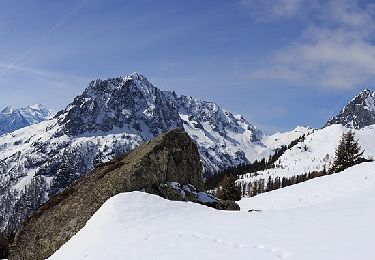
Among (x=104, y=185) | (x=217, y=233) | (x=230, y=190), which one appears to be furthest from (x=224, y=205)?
(x=230, y=190)

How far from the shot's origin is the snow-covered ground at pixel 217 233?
39.3ft

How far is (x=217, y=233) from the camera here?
1543cm

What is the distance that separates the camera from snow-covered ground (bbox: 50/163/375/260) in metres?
12.0

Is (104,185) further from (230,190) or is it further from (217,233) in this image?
(230,190)

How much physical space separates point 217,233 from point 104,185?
13.9 metres

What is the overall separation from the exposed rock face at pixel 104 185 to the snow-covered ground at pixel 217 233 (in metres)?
4.50

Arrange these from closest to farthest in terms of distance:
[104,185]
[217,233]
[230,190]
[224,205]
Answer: [217,233] → [104,185] → [224,205] → [230,190]

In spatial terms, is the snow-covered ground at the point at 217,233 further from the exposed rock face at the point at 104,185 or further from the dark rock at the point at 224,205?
the dark rock at the point at 224,205

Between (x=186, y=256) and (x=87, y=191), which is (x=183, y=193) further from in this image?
(x=186, y=256)

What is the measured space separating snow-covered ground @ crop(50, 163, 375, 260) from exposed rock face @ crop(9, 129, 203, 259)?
14.8 feet

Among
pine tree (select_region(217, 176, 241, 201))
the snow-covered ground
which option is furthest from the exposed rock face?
pine tree (select_region(217, 176, 241, 201))

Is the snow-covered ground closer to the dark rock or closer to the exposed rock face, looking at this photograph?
the exposed rock face

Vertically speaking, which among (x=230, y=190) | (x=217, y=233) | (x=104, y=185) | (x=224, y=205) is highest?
(x=230, y=190)

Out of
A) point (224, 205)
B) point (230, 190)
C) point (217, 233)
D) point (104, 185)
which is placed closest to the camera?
point (217, 233)
